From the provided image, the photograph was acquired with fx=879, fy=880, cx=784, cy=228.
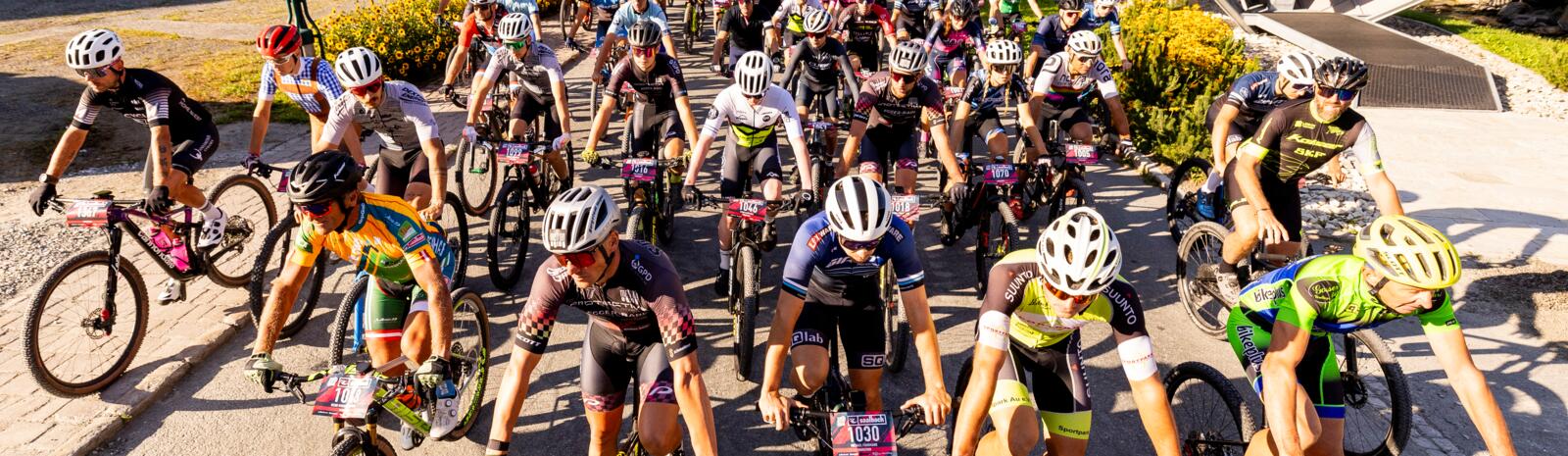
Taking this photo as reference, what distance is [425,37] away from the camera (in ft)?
53.6

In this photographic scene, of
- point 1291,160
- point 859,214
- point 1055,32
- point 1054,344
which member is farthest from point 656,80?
point 1055,32

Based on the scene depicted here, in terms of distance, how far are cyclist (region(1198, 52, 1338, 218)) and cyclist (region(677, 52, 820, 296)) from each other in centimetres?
403

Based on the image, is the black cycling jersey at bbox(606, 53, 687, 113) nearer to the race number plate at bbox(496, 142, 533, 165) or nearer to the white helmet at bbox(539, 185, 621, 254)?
the race number plate at bbox(496, 142, 533, 165)

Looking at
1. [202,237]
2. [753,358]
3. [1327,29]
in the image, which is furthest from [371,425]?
[1327,29]

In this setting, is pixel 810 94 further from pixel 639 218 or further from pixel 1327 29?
pixel 1327 29

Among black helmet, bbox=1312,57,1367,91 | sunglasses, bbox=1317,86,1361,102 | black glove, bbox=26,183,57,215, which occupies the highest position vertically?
black helmet, bbox=1312,57,1367,91

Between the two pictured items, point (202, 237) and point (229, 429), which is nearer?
point (229, 429)

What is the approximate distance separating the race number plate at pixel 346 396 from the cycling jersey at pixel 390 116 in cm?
335

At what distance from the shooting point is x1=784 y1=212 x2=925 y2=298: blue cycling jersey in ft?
16.3

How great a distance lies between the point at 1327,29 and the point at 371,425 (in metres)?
22.9

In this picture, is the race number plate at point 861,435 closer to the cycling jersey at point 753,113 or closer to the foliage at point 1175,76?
the cycling jersey at point 753,113

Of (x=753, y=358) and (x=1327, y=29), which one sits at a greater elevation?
(x=1327, y=29)

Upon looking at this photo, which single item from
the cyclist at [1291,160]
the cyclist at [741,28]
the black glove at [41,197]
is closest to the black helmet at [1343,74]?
the cyclist at [1291,160]

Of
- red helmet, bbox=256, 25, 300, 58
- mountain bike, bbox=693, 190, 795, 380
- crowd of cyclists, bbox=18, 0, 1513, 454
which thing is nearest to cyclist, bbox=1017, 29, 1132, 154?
crowd of cyclists, bbox=18, 0, 1513, 454
